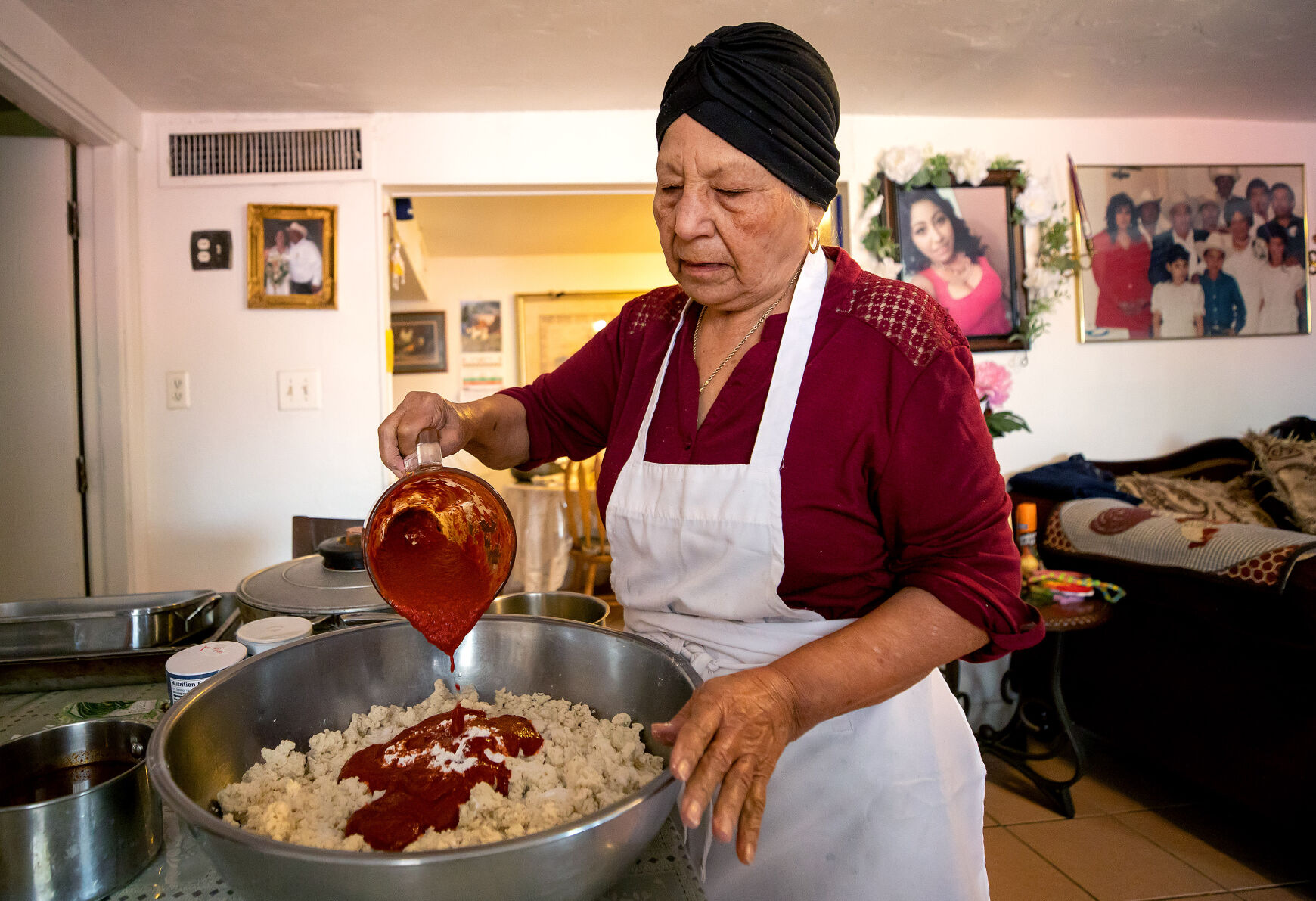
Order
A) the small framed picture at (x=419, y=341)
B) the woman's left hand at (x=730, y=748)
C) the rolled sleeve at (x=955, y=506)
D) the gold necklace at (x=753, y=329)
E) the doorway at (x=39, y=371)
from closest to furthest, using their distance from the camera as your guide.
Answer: the woman's left hand at (x=730, y=748) → the rolled sleeve at (x=955, y=506) → the gold necklace at (x=753, y=329) → the doorway at (x=39, y=371) → the small framed picture at (x=419, y=341)

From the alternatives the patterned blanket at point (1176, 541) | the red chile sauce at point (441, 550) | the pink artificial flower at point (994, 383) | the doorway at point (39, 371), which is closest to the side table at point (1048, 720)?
the patterned blanket at point (1176, 541)

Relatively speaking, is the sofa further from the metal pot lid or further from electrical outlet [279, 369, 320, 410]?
electrical outlet [279, 369, 320, 410]

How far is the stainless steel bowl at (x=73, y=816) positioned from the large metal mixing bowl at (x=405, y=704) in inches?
2.5

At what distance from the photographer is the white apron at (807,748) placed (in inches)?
37.6

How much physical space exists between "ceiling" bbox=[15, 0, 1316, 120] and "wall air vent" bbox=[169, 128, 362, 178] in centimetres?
10

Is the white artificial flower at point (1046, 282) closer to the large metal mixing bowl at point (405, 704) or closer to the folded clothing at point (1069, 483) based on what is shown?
the folded clothing at point (1069, 483)

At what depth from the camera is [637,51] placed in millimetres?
2561

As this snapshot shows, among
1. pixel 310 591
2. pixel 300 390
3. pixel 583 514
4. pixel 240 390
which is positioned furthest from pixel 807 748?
pixel 583 514

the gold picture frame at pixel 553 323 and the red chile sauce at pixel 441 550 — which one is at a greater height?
the gold picture frame at pixel 553 323

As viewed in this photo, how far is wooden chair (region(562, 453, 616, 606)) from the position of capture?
4.52m

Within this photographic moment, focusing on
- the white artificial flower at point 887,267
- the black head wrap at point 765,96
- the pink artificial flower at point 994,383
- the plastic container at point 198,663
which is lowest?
the plastic container at point 198,663

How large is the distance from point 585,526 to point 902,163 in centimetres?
271

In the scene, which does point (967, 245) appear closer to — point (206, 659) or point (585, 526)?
point (585, 526)

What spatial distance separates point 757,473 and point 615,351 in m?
0.46
